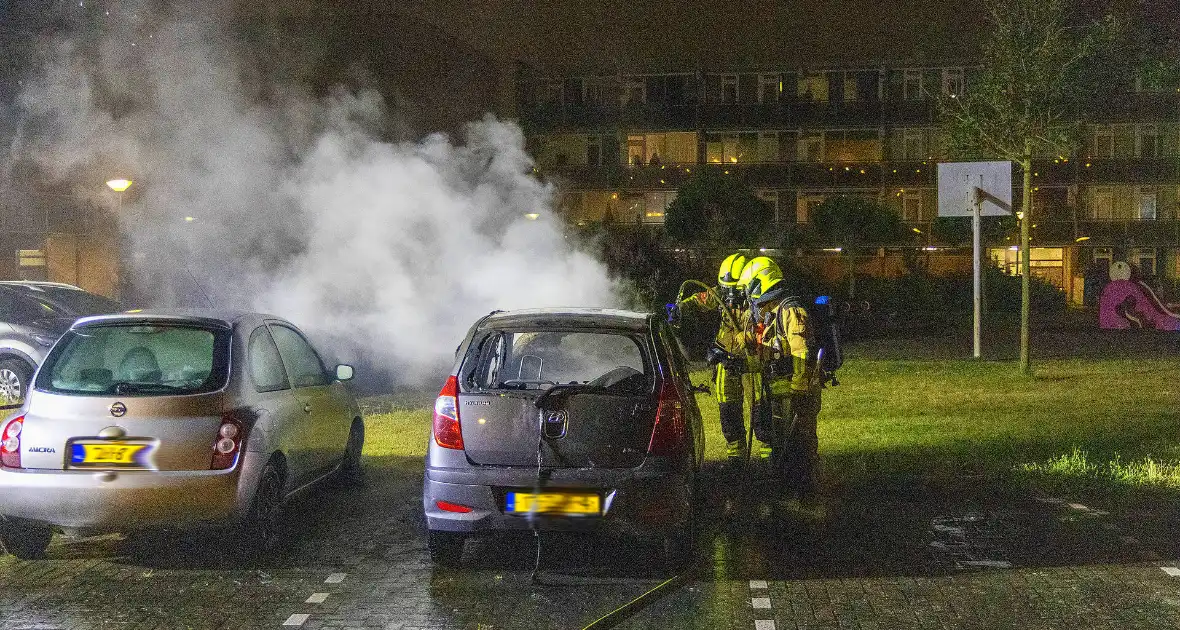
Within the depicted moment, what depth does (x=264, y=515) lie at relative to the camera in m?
6.82

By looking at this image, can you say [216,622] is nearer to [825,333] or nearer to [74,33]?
[825,333]

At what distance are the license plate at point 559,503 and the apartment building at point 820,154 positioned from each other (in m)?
48.4

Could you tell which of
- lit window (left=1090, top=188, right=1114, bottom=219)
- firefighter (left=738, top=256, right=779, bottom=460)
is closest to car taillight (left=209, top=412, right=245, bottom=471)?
firefighter (left=738, top=256, right=779, bottom=460)

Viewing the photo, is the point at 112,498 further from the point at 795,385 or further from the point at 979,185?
the point at 979,185

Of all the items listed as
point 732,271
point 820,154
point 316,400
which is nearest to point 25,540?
point 316,400

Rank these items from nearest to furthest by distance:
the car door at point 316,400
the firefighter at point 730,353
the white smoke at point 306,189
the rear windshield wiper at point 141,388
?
1. the rear windshield wiper at point 141,388
2. the car door at point 316,400
3. the firefighter at point 730,353
4. the white smoke at point 306,189

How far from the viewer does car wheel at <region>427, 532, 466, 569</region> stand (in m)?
6.36

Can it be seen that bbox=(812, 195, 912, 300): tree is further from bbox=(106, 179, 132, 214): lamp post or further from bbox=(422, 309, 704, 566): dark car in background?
bbox=(422, 309, 704, 566): dark car in background

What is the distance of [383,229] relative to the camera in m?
18.8

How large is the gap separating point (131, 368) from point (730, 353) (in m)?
4.67

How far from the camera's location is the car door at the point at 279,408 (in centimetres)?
698

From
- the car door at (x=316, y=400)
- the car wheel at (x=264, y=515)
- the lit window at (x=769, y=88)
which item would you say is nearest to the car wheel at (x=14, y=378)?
the car door at (x=316, y=400)

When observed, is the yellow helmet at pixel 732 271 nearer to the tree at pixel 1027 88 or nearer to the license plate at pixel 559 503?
the license plate at pixel 559 503

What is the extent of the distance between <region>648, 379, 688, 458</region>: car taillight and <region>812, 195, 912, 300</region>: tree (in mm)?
35864
